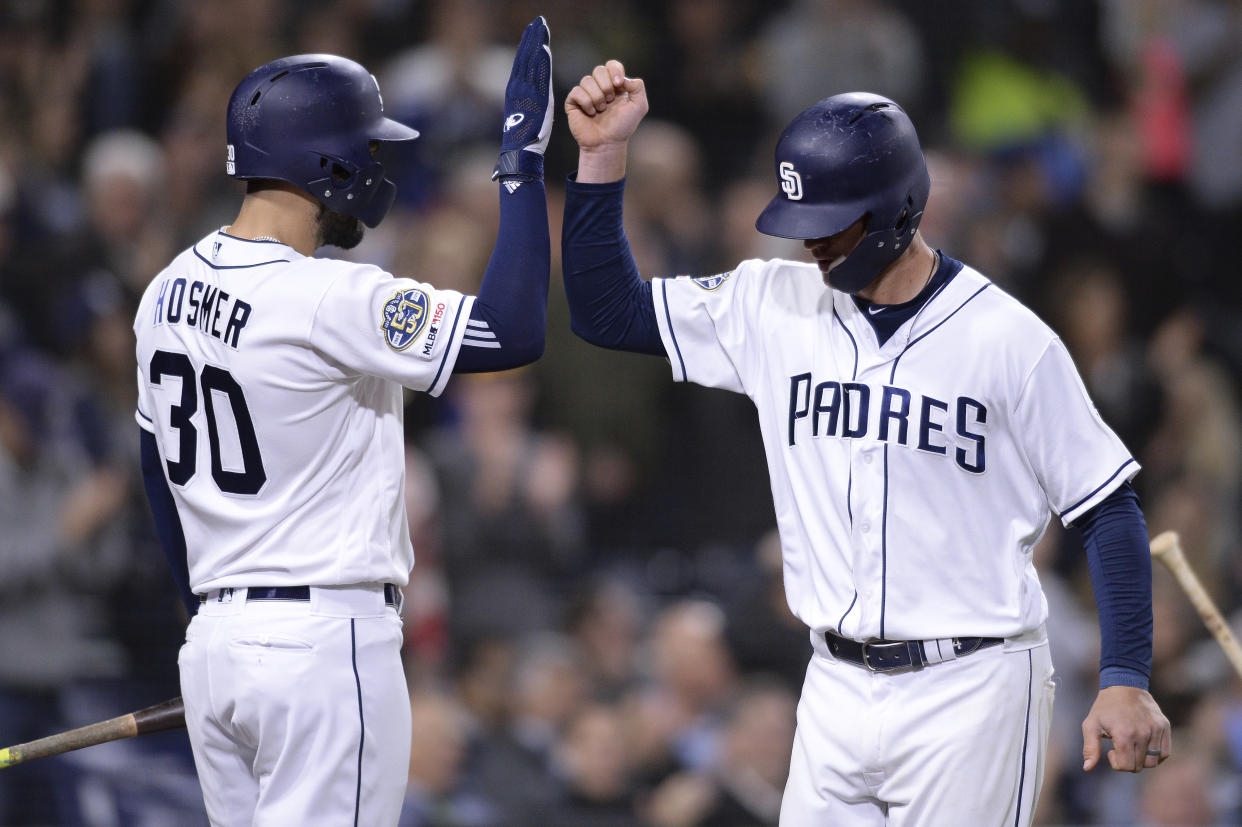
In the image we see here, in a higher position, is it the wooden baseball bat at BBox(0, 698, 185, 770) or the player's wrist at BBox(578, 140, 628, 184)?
the player's wrist at BBox(578, 140, 628, 184)

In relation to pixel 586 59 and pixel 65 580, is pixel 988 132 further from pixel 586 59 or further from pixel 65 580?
pixel 65 580

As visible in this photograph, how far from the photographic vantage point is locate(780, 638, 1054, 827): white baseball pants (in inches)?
96.1

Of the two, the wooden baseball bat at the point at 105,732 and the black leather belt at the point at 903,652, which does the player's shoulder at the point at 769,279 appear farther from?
the wooden baseball bat at the point at 105,732

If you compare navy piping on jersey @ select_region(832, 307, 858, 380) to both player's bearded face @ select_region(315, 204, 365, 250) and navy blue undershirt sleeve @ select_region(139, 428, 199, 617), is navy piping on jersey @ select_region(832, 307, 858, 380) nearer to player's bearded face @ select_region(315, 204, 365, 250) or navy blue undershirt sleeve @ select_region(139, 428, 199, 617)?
player's bearded face @ select_region(315, 204, 365, 250)

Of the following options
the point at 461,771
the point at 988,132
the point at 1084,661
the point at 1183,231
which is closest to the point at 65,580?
the point at 461,771

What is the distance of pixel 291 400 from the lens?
8.16 feet

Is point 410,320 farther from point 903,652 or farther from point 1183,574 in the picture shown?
point 1183,574

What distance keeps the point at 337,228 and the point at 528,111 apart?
0.43 m

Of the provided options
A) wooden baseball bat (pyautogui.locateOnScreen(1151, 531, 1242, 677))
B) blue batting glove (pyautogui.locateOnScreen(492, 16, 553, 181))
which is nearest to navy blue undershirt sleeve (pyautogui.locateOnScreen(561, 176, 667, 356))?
blue batting glove (pyautogui.locateOnScreen(492, 16, 553, 181))

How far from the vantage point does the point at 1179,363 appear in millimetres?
6035

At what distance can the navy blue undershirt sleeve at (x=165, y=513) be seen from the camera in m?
2.88

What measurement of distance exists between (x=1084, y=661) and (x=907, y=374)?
3.21 metres

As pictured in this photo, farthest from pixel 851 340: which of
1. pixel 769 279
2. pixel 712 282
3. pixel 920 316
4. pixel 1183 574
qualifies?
pixel 1183 574

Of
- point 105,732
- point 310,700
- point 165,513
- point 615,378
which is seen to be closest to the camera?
point 310,700
